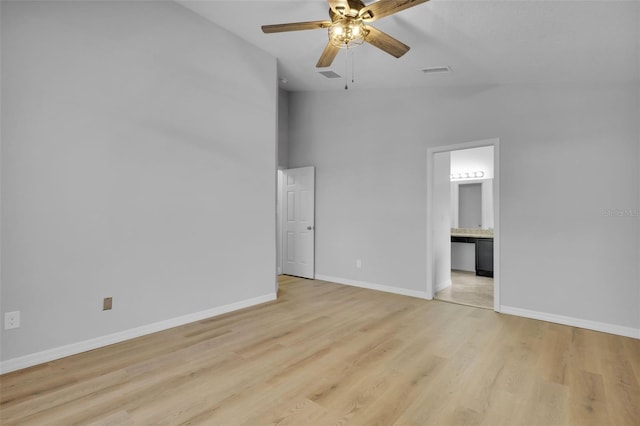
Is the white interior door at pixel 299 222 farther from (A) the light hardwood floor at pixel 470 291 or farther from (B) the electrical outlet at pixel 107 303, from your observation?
(B) the electrical outlet at pixel 107 303

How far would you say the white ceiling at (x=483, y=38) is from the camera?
250cm

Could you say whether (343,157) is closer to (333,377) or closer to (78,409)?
(333,377)

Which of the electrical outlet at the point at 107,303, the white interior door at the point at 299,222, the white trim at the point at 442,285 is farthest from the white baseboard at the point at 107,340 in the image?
the white trim at the point at 442,285

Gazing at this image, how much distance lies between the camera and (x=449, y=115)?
4355 mm

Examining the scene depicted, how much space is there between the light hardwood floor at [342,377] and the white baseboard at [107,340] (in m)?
0.08

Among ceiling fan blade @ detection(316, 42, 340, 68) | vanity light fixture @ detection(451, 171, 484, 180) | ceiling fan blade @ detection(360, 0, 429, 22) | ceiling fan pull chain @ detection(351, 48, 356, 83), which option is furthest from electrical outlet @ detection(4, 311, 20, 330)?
vanity light fixture @ detection(451, 171, 484, 180)

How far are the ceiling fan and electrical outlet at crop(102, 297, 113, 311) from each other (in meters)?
2.73

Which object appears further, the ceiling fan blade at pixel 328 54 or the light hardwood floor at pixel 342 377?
the ceiling fan blade at pixel 328 54

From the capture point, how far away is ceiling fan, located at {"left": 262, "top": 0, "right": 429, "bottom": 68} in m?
2.28

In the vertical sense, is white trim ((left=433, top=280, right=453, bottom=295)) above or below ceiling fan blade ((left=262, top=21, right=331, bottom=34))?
below

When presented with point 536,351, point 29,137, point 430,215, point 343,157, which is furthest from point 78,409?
point 343,157

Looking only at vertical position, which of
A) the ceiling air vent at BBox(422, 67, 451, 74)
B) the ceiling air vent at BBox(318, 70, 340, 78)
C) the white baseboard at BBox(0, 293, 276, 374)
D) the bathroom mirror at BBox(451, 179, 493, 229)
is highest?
the ceiling air vent at BBox(318, 70, 340, 78)

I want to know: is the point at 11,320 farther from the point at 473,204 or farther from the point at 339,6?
the point at 473,204

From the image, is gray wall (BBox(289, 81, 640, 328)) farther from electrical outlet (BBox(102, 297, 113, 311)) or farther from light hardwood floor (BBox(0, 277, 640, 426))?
electrical outlet (BBox(102, 297, 113, 311))
